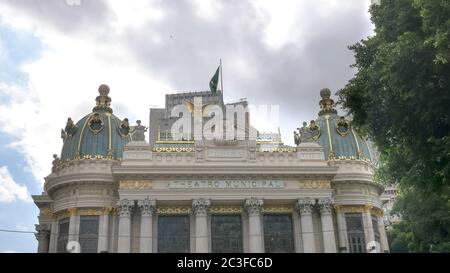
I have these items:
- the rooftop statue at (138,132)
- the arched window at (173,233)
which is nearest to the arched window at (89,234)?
the arched window at (173,233)

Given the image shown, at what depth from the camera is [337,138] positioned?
165 ft

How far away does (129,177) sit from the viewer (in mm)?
43719

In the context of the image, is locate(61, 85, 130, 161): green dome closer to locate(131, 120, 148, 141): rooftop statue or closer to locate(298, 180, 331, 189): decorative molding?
locate(131, 120, 148, 141): rooftop statue

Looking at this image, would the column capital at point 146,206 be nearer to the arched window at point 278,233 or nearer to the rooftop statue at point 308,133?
the arched window at point 278,233

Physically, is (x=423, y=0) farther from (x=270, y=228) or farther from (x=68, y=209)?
(x=68, y=209)

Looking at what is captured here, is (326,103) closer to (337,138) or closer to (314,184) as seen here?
(337,138)

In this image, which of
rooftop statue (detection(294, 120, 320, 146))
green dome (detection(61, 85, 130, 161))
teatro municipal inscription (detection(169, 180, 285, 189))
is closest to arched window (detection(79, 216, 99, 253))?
green dome (detection(61, 85, 130, 161))

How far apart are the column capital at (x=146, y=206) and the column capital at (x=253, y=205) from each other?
24.2ft

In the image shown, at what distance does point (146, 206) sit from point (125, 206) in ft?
5.36

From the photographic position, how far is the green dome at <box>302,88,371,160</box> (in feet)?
161

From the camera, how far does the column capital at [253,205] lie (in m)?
43.5

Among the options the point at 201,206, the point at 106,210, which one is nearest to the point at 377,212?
the point at 201,206
